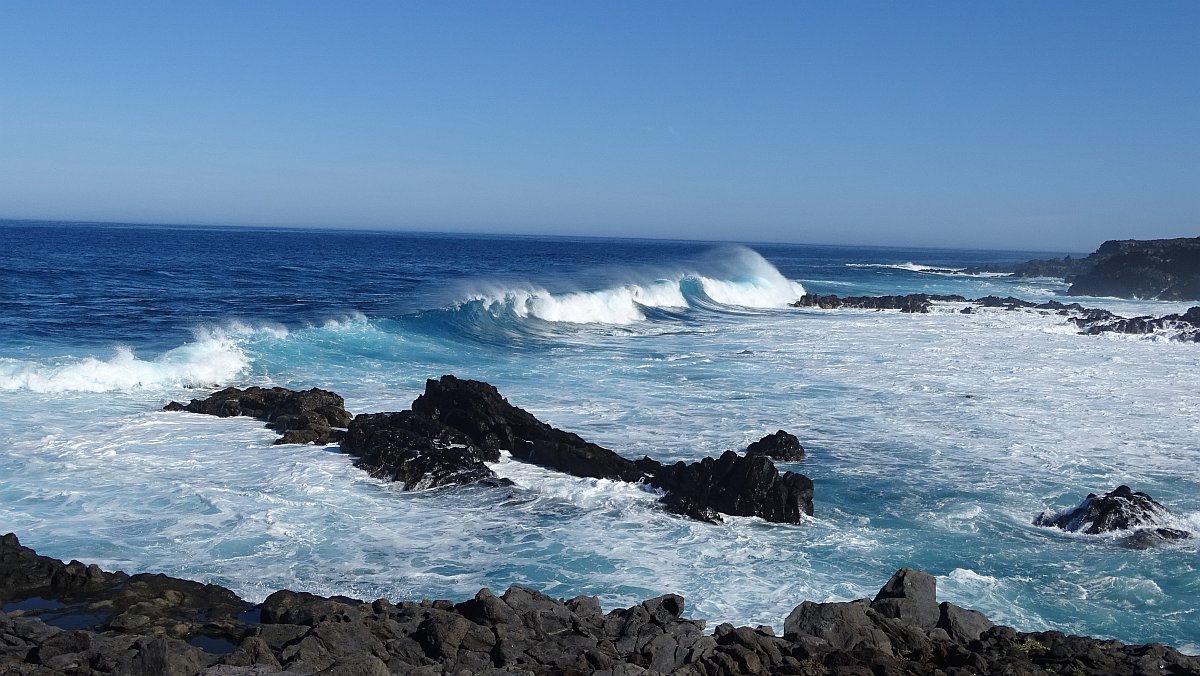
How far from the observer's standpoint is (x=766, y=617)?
29.0 ft

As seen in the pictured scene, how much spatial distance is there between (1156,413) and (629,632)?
15746 mm

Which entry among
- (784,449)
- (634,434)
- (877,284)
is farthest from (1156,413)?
(877,284)

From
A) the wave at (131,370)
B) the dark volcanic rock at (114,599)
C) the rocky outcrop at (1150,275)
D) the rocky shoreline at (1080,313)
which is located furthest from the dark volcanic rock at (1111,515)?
the rocky outcrop at (1150,275)

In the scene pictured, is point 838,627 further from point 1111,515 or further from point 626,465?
point 626,465

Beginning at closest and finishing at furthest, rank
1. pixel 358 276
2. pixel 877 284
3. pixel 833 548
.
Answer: pixel 833 548 < pixel 358 276 < pixel 877 284

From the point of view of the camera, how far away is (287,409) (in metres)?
16.3

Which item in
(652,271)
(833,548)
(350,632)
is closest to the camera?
(350,632)

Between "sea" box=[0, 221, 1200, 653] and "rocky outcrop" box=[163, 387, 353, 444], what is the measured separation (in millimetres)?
338

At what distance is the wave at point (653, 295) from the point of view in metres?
36.7

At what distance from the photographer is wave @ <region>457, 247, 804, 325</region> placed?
36688mm

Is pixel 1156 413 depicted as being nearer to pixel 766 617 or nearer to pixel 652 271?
pixel 766 617

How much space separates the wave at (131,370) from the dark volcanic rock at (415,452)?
23.8 ft

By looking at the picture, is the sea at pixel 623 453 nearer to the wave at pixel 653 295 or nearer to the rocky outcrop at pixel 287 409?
the rocky outcrop at pixel 287 409

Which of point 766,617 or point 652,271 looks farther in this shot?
point 652,271
